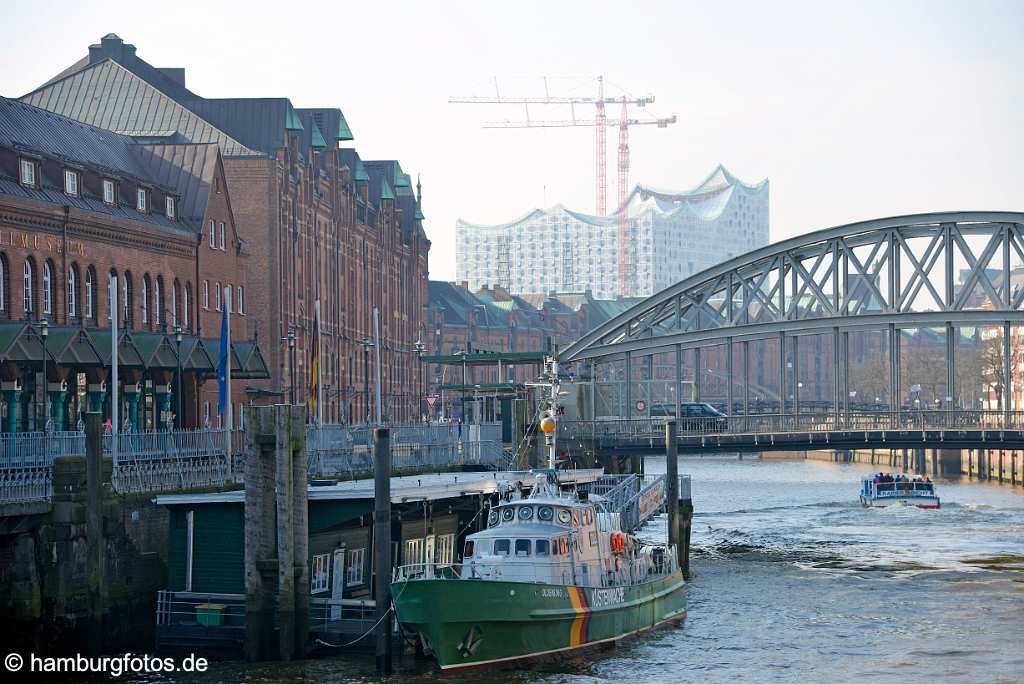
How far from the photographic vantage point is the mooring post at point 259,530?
42719mm

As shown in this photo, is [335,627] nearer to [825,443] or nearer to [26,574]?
[26,574]

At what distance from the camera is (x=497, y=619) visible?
42.8m

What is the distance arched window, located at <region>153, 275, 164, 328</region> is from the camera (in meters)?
76.2

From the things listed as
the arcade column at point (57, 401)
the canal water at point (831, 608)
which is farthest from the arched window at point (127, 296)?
the canal water at point (831, 608)

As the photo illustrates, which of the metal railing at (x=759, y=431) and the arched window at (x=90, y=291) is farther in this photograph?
the metal railing at (x=759, y=431)

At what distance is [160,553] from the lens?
46594 millimetres

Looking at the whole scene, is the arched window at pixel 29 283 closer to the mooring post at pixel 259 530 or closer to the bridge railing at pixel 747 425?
the mooring post at pixel 259 530

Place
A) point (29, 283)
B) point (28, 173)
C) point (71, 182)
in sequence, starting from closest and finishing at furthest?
point (29, 283) → point (28, 173) → point (71, 182)

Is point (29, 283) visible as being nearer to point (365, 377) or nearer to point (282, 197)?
point (282, 197)

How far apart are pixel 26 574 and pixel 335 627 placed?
314 inches

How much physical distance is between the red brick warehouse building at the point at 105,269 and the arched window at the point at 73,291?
8 cm

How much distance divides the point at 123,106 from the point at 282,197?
981cm

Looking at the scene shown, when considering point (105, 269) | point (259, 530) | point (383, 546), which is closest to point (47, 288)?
point (105, 269)

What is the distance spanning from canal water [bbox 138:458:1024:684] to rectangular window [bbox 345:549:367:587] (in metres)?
6.45
